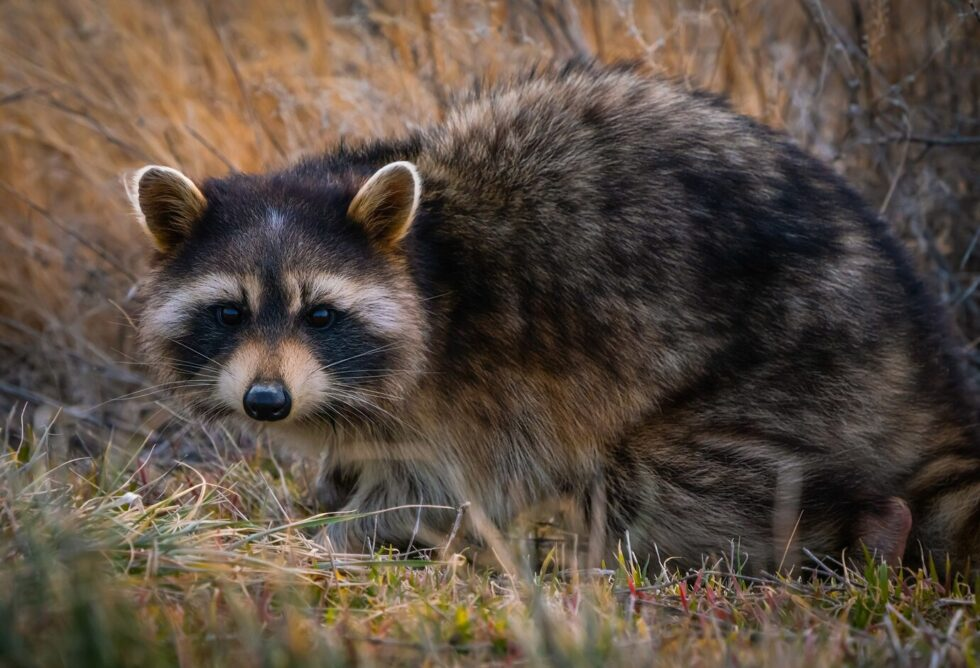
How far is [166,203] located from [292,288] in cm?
50

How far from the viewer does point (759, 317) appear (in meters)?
3.56

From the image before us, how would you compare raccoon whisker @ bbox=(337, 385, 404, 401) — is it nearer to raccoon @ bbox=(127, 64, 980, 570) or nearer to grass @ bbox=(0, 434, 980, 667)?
raccoon @ bbox=(127, 64, 980, 570)

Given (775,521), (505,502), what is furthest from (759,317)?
(505,502)

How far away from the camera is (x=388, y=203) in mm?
Answer: 3471

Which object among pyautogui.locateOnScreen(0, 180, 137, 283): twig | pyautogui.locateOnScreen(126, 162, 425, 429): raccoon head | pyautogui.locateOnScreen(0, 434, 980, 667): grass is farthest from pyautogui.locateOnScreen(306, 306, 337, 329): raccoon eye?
pyautogui.locateOnScreen(0, 180, 137, 283): twig

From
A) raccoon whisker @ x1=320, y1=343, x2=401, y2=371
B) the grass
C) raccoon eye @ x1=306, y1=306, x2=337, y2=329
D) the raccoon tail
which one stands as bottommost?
the raccoon tail

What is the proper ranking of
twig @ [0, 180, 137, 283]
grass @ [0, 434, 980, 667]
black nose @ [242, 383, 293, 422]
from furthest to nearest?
twig @ [0, 180, 137, 283] → black nose @ [242, 383, 293, 422] → grass @ [0, 434, 980, 667]

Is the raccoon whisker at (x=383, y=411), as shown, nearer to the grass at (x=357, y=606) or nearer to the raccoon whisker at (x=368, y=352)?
the raccoon whisker at (x=368, y=352)

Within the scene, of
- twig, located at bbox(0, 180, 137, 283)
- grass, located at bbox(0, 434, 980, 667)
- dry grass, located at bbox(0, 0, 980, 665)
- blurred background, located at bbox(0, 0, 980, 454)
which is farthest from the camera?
blurred background, located at bbox(0, 0, 980, 454)

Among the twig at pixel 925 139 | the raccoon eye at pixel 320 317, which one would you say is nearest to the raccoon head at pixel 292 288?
the raccoon eye at pixel 320 317

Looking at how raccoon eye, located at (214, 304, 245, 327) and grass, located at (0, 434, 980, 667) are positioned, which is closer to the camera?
grass, located at (0, 434, 980, 667)

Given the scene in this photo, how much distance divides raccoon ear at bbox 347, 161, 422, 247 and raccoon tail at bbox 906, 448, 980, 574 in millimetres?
1803

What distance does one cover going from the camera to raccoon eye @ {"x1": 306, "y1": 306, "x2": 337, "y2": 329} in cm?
340

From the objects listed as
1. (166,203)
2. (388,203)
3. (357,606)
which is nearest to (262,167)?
(166,203)
